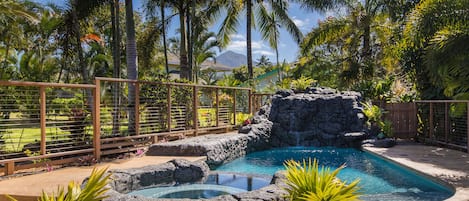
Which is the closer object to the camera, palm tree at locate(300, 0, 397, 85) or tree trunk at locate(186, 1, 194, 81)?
tree trunk at locate(186, 1, 194, 81)

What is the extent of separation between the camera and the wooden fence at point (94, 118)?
711cm

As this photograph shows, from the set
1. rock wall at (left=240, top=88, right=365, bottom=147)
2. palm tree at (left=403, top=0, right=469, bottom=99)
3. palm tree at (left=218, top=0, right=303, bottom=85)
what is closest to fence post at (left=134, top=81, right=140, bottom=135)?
rock wall at (left=240, top=88, right=365, bottom=147)

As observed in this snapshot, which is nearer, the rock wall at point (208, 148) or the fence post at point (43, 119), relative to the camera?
the fence post at point (43, 119)

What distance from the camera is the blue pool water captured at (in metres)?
6.53

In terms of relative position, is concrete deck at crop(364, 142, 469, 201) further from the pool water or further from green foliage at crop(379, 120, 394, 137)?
the pool water

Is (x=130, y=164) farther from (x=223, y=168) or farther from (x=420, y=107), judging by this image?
(x=420, y=107)

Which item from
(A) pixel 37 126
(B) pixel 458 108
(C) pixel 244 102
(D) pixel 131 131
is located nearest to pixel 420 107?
(B) pixel 458 108

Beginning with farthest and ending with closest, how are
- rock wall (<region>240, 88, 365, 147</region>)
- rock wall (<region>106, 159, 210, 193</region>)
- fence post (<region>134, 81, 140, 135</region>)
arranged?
rock wall (<region>240, 88, 365, 147</region>)
fence post (<region>134, 81, 140, 135</region>)
rock wall (<region>106, 159, 210, 193</region>)

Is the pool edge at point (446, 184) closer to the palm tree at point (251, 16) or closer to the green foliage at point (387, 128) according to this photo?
the green foliage at point (387, 128)

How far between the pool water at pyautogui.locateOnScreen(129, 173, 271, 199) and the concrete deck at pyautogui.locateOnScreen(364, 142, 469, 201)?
3.19m

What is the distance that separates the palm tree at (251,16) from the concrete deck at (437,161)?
9.85 metres

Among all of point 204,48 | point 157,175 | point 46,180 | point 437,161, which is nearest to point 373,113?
point 437,161

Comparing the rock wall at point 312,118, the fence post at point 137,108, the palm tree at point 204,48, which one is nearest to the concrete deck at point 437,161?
the rock wall at point 312,118

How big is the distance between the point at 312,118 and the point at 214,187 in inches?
340
